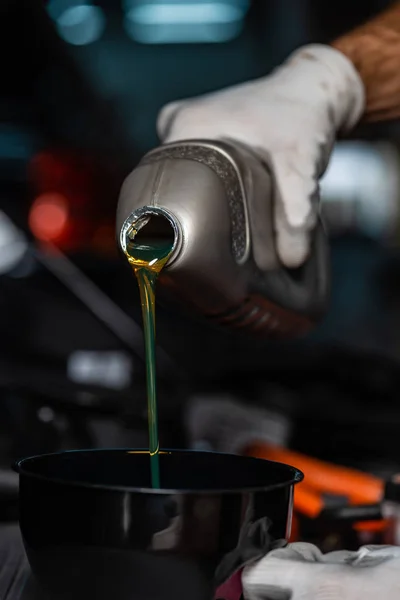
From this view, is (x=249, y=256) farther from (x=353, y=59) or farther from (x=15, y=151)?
(x=15, y=151)

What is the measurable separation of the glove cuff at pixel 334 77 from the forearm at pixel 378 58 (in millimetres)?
29

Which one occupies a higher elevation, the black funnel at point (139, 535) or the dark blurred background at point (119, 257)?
the black funnel at point (139, 535)

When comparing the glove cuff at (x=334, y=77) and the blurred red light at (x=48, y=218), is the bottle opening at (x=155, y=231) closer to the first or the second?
the glove cuff at (x=334, y=77)

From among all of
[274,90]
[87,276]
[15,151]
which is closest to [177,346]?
[87,276]

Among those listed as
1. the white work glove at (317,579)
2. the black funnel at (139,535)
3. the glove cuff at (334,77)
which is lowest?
the white work glove at (317,579)

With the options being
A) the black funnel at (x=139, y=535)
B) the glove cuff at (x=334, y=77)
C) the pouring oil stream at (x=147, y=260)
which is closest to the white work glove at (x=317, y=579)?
the black funnel at (x=139, y=535)

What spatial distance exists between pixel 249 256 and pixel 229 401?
2.71 ft

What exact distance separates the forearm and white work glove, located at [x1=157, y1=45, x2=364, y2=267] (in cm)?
5

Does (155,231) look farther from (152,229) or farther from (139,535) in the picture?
(139,535)

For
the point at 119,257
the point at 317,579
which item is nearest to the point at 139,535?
the point at 317,579

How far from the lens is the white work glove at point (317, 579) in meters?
0.52

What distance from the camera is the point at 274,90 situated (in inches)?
38.3

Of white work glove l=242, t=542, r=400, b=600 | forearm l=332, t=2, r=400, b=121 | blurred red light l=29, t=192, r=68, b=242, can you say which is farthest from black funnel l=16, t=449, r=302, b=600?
blurred red light l=29, t=192, r=68, b=242

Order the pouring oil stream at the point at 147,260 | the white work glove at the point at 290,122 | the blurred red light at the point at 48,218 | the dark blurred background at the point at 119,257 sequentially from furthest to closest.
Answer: the blurred red light at the point at 48,218 < the dark blurred background at the point at 119,257 < the white work glove at the point at 290,122 < the pouring oil stream at the point at 147,260
